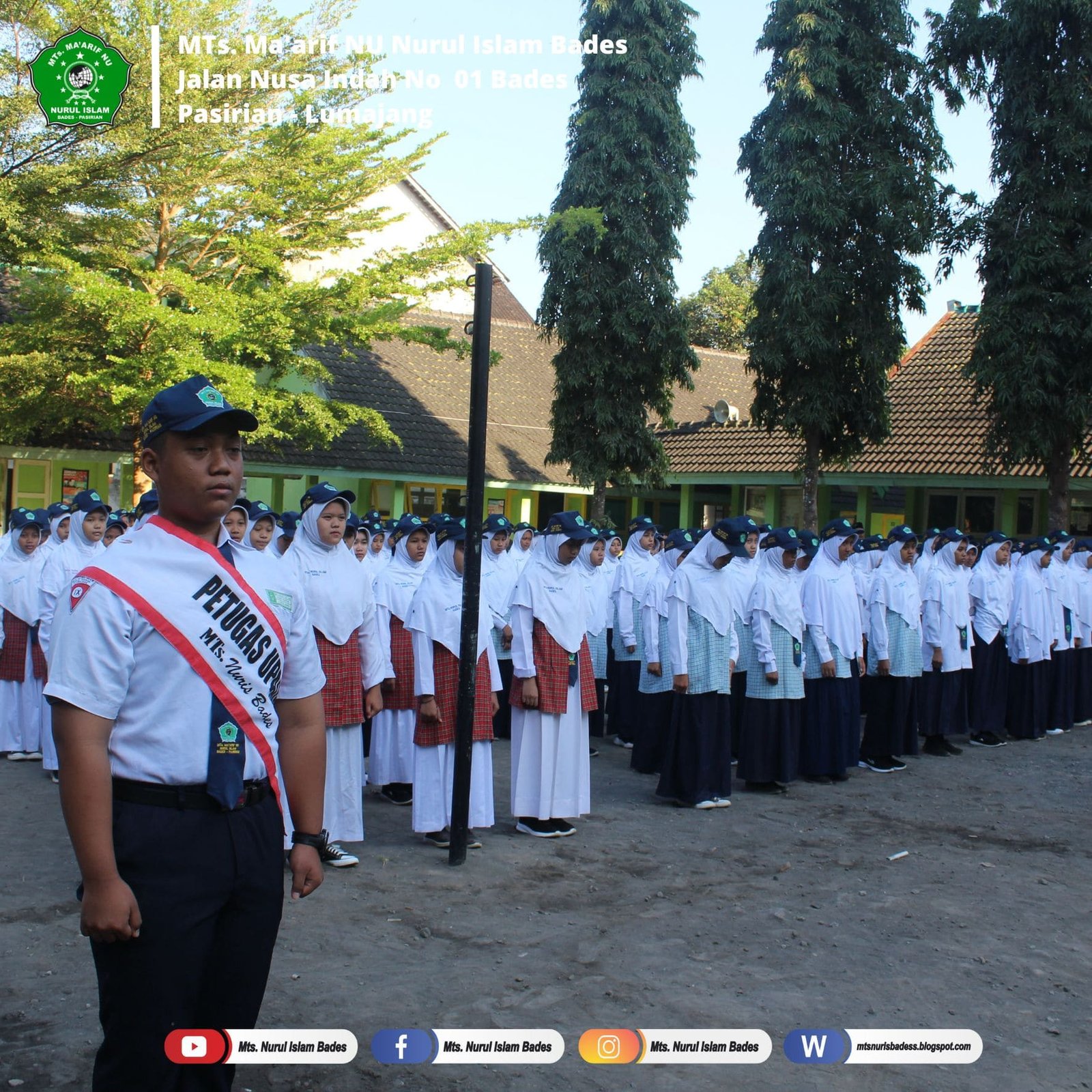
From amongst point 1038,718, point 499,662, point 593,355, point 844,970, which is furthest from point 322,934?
point 593,355

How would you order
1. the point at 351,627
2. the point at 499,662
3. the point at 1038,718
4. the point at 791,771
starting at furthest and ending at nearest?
the point at 1038,718
the point at 499,662
the point at 791,771
the point at 351,627

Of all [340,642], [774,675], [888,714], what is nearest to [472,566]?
[340,642]

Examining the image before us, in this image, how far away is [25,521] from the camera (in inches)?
374

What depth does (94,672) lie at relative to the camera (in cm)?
249

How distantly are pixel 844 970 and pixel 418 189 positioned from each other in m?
30.8

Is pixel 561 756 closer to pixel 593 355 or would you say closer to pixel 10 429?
pixel 10 429

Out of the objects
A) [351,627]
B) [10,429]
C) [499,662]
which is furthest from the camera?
[10,429]

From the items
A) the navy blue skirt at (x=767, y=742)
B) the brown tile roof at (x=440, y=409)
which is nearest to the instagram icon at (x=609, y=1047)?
the navy blue skirt at (x=767, y=742)

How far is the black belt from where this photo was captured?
101 inches

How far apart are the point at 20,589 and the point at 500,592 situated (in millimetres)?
3999

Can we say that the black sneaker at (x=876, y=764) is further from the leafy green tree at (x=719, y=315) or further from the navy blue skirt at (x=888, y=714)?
the leafy green tree at (x=719, y=315)

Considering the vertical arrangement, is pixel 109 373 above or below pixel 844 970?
above

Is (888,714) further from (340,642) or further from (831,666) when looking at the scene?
(340,642)

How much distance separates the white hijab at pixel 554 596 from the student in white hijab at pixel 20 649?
4.25 meters
